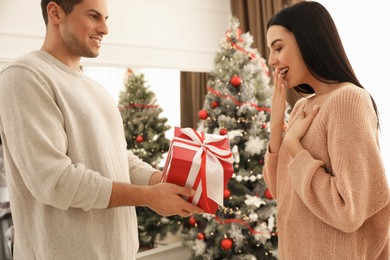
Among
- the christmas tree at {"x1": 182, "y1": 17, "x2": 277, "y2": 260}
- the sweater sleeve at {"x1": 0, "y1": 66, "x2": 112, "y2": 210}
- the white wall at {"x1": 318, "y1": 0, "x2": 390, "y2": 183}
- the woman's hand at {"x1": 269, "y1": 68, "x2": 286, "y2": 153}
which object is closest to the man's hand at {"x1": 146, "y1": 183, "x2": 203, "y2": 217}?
the sweater sleeve at {"x1": 0, "y1": 66, "x2": 112, "y2": 210}

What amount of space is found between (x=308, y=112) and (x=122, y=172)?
0.76 m

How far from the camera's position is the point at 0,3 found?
2.63 m

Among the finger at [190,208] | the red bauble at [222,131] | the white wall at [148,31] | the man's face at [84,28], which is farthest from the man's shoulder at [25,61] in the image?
the red bauble at [222,131]

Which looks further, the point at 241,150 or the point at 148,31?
the point at 148,31

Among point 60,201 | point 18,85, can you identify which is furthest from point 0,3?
point 60,201

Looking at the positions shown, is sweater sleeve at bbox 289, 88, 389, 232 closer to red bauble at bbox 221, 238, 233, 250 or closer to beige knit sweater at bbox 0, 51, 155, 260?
beige knit sweater at bbox 0, 51, 155, 260

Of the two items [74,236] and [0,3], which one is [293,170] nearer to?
[74,236]

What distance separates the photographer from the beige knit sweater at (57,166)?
46.3 inches

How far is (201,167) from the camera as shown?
4.06 ft

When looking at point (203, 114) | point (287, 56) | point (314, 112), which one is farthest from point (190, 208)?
point (203, 114)

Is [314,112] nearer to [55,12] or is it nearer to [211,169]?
[211,169]

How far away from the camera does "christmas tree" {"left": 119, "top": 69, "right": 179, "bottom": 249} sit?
367cm

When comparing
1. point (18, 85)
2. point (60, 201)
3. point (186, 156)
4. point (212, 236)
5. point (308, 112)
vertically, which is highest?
point (18, 85)

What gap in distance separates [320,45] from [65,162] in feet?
3.19
